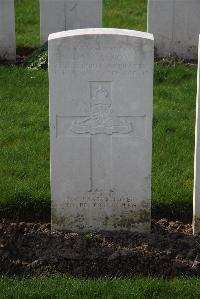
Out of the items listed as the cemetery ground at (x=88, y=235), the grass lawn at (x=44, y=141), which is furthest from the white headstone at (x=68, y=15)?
the cemetery ground at (x=88, y=235)

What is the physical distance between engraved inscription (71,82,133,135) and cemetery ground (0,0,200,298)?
2.62 ft

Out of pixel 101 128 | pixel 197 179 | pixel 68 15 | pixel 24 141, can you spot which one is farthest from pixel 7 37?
pixel 197 179

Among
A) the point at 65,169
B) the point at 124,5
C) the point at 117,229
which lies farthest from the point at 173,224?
the point at 124,5

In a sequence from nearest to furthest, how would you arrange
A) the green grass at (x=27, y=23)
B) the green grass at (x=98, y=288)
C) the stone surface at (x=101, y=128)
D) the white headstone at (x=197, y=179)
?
1. the green grass at (x=98, y=288)
2. the stone surface at (x=101, y=128)
3. the white headstone at (x=197, y=179)
4. the green grass at (x=27, y=23)

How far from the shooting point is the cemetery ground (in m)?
5.11

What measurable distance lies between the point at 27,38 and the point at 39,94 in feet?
10.7

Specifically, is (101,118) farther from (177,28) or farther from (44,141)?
(177,28)

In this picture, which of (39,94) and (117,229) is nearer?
(117,229)

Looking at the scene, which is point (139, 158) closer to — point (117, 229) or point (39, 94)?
point (117, 229)

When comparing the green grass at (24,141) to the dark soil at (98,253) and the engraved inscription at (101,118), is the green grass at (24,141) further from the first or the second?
the engraved inscription at (101,118)

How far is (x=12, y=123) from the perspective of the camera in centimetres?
808

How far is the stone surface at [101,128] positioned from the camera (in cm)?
555

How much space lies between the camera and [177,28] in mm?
11047

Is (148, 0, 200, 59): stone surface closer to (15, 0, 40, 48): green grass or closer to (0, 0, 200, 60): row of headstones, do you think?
(0, 0, 200, 60): row of headstones
